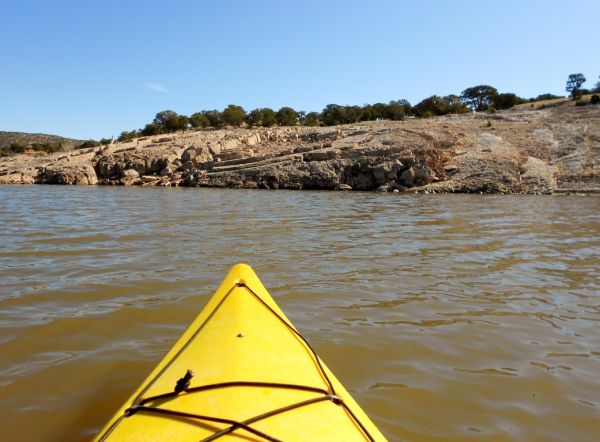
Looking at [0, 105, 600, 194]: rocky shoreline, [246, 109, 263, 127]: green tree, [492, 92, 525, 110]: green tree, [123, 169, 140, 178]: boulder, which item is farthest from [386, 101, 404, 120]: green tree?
[123, 169, 140, 178]: boulder

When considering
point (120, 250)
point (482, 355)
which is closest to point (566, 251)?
point (482, 355)

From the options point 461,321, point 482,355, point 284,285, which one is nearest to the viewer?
point 482,355

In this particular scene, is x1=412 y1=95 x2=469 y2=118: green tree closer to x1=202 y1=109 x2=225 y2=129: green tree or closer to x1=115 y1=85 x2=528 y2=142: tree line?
x1=115 y1=85 x2=528 y2=142: tree line

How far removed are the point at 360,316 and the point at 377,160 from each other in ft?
67.0

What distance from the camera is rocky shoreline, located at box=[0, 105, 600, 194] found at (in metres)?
22.4

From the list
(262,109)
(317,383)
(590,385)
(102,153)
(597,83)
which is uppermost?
(597,83)

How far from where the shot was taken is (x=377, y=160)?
78.6 ft

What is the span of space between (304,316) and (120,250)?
4.06 metres

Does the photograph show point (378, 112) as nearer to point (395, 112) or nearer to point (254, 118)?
point (395, 112)

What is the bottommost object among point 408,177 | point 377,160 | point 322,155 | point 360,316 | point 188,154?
point 360,316

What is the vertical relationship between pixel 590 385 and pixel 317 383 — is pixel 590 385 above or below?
below

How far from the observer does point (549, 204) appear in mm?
15641

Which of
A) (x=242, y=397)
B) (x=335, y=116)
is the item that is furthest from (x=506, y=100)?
(x=242, y=397)

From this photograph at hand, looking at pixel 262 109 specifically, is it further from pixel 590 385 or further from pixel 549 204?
pixel 590 385
